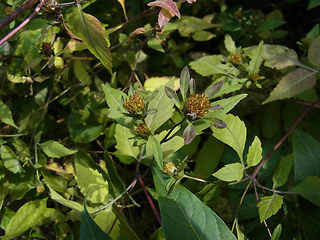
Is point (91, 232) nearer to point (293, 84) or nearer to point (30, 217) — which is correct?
point (30, 217)

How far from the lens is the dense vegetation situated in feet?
3.01

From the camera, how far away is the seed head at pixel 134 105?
903mm

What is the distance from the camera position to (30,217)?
1189mm

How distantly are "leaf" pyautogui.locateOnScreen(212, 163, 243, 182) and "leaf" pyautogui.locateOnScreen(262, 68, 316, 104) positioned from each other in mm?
254

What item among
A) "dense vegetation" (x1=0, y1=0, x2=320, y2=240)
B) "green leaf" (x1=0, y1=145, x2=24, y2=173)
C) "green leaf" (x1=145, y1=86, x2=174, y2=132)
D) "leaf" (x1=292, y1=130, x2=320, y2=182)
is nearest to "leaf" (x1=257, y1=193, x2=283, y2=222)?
"dense vegetation" (x1=0, y1=0, x2=320, y2=240)

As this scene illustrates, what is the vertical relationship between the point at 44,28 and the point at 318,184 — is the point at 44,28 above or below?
above

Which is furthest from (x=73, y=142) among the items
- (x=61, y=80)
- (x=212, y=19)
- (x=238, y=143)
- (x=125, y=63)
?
(x=212, y=19)

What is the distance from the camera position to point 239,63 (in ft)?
4.07

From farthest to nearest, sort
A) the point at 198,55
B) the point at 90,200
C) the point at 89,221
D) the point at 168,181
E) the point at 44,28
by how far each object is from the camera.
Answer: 1. the point at 198,55
2. the point at 44,28
3. the point at 90,200
4. the point at 168,181
5. the point at 89,221

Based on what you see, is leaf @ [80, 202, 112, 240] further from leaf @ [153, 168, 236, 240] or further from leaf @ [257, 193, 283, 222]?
leaf @ [257, 193, 283, 222]

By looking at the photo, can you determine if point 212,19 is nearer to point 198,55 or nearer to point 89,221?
point 198,55

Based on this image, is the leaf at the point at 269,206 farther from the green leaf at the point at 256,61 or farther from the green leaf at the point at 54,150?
the green leaf at the point at 54,150

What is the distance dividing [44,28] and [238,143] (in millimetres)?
769

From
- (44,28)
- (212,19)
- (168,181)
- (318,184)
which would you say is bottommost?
(318,184)
